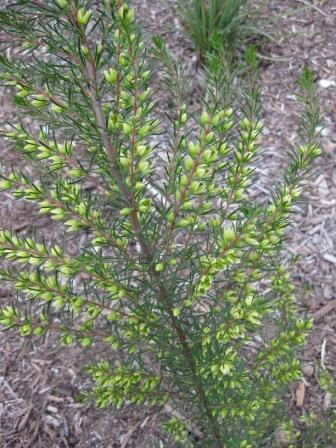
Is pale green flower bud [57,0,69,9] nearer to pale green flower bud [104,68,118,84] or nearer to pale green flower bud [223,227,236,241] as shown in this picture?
pale green flower bud [104,68,118,84]

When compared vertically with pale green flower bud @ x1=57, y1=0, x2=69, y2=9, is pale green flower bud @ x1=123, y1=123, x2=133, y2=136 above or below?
below

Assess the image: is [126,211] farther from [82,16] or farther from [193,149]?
[82,16]

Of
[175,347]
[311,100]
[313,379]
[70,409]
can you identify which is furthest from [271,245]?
[70,409]

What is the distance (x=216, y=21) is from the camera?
3.82 m

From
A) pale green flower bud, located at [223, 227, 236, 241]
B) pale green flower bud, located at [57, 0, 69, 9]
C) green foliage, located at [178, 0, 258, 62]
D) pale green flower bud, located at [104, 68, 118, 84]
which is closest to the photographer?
pale green flower bud, located at [57, 0, 69, 9]

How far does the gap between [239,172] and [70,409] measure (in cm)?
189

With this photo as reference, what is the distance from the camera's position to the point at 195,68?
397 cm

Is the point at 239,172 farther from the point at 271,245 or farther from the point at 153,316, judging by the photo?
the point at 153,316

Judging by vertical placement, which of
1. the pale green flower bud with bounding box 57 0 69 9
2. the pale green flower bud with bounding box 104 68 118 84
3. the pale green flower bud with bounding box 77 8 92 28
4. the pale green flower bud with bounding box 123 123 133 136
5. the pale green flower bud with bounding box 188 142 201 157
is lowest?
the pale green flower bud with bounding box 188 142 201 157

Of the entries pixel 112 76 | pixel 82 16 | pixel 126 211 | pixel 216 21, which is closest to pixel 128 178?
pixel 126 211

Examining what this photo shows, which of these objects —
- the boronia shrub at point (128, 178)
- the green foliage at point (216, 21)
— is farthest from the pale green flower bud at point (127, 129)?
the green foliage at point (216, 21)

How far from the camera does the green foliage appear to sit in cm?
373

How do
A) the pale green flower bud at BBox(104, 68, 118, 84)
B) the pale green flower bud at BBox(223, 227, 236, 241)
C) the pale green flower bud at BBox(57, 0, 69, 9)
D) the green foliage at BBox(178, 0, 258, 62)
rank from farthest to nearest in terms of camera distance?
the green foliage at BBox(178, 0, 258, 62) < the pale green flower bud at BBox(223, 227, 236, 241) < the pale green flower bud at BBox(104, 68, 118, 84) < the pale green flower bud at BBox(57, 0, 69, 9)

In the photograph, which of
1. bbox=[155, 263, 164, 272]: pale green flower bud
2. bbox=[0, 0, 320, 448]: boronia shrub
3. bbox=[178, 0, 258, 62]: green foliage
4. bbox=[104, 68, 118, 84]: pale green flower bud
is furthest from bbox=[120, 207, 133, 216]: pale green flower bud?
bbox=[178, 0, 258, 62]: green foliage
